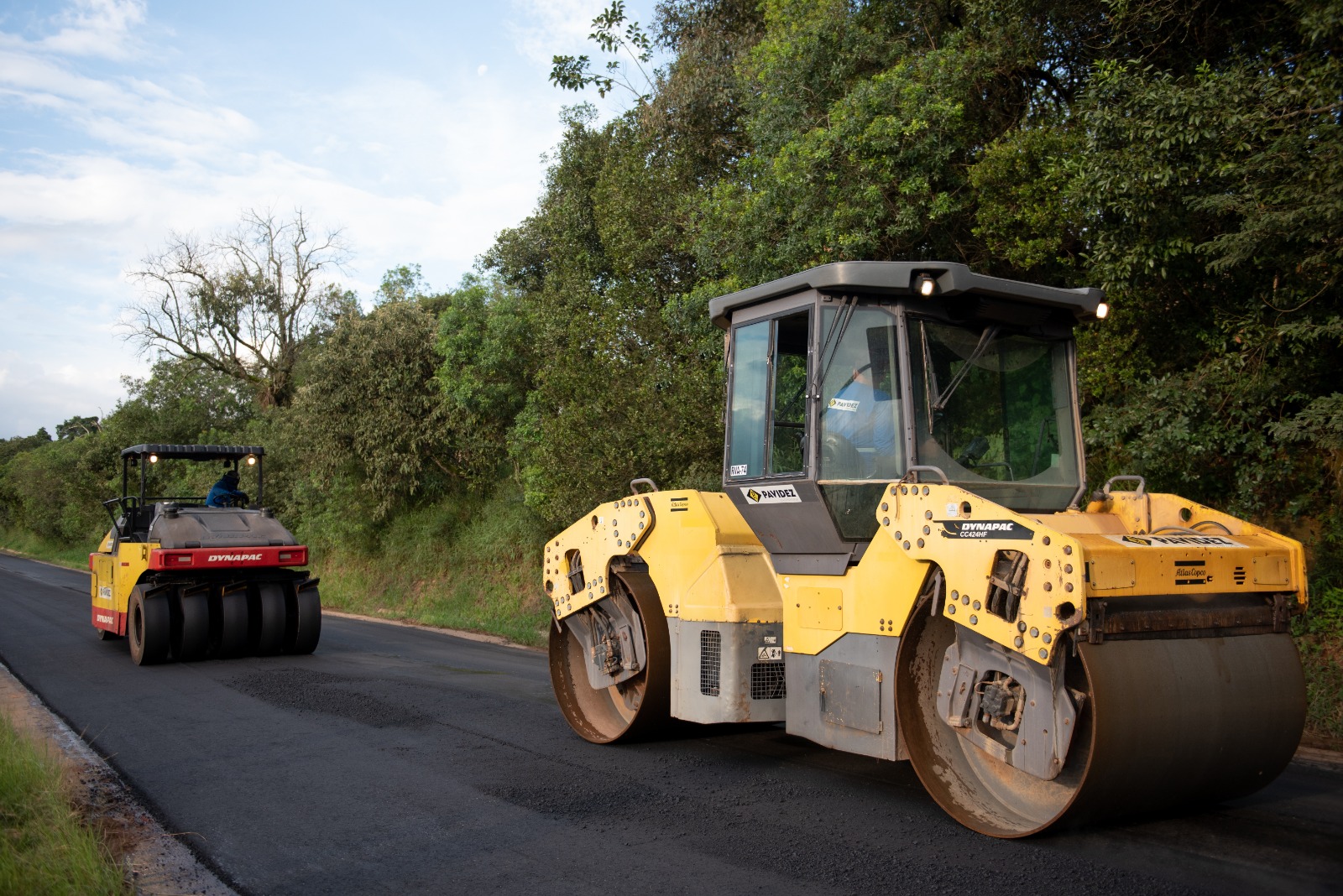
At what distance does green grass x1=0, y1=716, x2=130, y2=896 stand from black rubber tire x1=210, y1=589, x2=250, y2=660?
551cm

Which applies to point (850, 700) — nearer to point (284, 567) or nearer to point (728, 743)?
point (728, 743)

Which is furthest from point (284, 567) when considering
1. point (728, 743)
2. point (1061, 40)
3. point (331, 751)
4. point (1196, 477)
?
point (1061, 40)

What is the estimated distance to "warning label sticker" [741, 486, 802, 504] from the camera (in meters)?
5.78

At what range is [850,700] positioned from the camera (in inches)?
205

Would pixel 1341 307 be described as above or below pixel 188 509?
above

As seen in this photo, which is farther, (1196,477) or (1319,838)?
(1196,477)

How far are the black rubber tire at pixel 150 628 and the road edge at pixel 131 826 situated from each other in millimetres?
3015

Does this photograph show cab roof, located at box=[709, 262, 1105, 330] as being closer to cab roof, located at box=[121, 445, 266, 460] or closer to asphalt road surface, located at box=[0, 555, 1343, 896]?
asphalt road surface, located at box=[0, 555, 1343, 896]

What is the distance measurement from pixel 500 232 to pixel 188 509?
1421cm

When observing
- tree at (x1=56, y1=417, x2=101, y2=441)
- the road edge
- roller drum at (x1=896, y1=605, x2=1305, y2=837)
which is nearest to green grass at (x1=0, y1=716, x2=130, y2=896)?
the road edge

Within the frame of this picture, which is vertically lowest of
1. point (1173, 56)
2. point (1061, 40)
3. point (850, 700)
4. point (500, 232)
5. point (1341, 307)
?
point (850, 700)

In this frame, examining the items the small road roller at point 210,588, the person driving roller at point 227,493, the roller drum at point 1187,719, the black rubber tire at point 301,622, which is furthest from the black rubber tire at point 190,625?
the roller drum at point 1187,719

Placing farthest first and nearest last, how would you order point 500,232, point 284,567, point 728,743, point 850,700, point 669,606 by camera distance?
point 500,232 → point 284,567 → point 728,743 → point 669,606 → point 850,700

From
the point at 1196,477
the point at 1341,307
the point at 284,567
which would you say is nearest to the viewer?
the point at 1341,307
